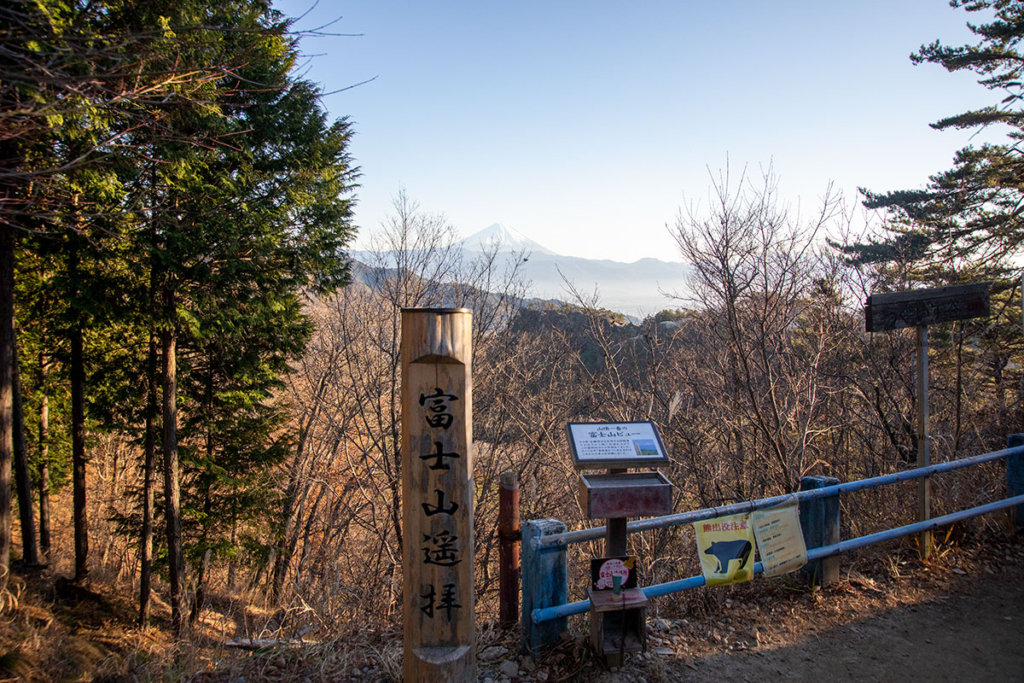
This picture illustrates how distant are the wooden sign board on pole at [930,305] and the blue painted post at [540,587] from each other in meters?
3.27

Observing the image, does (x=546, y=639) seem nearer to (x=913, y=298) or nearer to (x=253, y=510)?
(x=913, y=298)

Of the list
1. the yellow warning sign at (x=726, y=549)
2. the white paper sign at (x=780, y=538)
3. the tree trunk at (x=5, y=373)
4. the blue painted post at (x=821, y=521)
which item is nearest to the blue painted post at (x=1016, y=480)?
the blue painted post at (x=821, y=521)

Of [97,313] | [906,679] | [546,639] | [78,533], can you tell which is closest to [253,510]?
[78,533]

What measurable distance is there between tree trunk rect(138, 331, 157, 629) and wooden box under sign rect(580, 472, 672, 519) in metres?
9.02

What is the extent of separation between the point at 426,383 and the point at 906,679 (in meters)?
3.34

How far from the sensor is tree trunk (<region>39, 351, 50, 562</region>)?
11.3 m

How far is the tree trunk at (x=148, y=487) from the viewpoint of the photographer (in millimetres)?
9500

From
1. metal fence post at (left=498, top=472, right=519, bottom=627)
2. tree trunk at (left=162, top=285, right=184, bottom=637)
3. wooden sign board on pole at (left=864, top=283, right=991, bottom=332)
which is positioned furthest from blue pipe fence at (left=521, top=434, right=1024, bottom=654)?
tree trunk at (left=162, top=285, right=184, bottom=637)

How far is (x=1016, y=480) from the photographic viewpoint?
16.6ft

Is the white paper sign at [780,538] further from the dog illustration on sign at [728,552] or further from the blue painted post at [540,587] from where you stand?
the blue painted post at [540,587]

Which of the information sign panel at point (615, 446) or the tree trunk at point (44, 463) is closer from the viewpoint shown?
the information sign panel at point (615, 446)

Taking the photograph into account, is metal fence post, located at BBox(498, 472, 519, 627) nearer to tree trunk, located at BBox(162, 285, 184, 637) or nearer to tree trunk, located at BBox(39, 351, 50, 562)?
tree trunk, located at BBox(162, 285, 184, 637)

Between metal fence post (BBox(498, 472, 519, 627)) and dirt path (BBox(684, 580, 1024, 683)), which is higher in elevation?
metal fence post (BBox(498, 472, 519, 627))

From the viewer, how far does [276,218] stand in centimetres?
912
